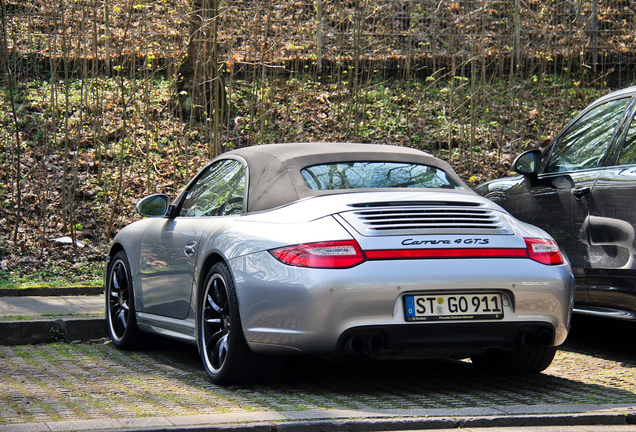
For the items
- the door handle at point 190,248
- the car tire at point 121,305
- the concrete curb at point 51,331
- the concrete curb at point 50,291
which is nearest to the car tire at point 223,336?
the door handle at point 190,248

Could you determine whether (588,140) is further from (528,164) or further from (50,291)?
(50,291)

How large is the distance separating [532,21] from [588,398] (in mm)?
15463

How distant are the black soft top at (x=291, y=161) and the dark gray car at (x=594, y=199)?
127 cm

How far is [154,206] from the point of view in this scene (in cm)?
621

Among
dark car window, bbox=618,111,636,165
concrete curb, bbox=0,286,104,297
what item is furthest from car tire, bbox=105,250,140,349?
dark car window, bbox=618,111,636,165

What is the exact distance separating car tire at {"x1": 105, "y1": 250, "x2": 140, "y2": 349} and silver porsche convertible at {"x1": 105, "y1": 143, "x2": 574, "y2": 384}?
1.04 metres

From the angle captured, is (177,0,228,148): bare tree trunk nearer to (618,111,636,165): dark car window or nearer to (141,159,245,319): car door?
(141,159,245,319): car door

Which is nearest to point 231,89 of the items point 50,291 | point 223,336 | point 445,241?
point 50,291

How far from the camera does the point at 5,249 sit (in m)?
10.8

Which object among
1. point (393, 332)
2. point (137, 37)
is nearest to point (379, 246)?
point (393, 332)

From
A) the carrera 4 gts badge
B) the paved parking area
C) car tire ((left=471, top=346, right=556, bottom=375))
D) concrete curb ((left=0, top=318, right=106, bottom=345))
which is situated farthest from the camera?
concrete curb ((left=0, top=318, right=106, bottom=345))

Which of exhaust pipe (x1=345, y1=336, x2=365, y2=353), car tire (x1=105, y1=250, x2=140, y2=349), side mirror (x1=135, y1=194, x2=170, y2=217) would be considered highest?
side mirror (x1=135, y1=194, x2=170, y2=217)

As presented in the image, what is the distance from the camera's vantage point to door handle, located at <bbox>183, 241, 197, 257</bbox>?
548 cm

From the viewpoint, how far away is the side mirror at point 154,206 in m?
6.18
